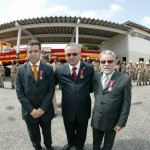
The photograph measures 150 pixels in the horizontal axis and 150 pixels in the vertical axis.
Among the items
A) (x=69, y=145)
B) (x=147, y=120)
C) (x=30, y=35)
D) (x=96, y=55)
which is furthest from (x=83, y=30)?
(x=69, y=145)

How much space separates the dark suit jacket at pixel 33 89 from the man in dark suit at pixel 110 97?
763 millimetres

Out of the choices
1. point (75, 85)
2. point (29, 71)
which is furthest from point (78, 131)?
point (29, 71)

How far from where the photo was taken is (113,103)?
3.43m

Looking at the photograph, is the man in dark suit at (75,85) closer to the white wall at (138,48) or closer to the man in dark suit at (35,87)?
the man in dark suit at (35,87)

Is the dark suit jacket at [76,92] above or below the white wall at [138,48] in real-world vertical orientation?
below

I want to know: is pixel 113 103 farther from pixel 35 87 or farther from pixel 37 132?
pixel 37 132

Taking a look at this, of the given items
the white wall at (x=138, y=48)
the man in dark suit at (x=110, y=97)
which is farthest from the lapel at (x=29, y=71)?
the white wall at (x=138, y=48)

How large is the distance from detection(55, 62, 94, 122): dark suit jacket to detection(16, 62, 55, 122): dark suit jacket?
21cm

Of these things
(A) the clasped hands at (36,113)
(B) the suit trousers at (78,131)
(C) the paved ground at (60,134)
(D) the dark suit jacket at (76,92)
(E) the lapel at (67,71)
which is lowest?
(C) the paved ground at (60,134)

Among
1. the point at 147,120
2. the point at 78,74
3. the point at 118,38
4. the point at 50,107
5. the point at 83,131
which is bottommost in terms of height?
the point at 147,120

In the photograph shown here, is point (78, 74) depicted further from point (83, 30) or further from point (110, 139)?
point (83, 30)

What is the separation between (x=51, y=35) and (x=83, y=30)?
405 cm

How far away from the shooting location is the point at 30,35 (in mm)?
25391

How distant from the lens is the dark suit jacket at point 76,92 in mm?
3775
